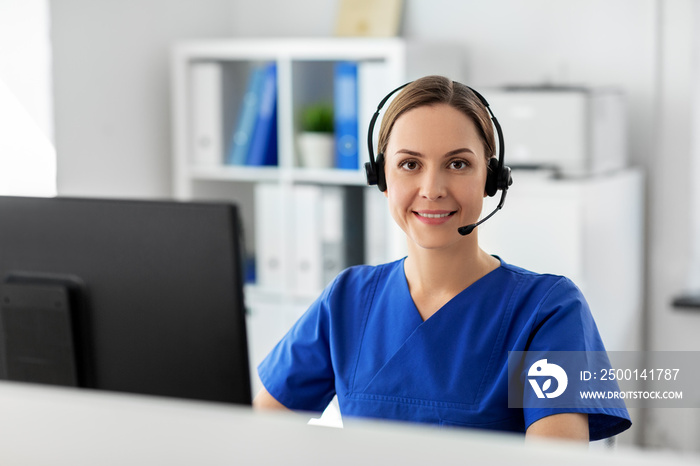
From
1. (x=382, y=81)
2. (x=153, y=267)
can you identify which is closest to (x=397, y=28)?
(x=382, y=81)

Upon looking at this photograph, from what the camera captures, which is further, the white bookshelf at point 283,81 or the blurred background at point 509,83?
the white bookshelf at point 283,81

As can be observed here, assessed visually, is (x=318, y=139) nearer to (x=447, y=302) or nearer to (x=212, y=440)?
(x=447, y=302)

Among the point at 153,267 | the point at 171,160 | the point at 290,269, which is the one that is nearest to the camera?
the point at 153,267

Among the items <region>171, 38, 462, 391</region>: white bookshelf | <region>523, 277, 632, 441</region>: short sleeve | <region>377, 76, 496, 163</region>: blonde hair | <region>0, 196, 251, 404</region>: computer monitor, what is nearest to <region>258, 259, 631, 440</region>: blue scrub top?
<region>523, 277, 632, 441</region>: short sleeve

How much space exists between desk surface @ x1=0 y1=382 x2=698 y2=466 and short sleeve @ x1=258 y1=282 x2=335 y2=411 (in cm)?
94

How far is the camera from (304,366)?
48.6 inches

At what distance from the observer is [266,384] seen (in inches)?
49.5

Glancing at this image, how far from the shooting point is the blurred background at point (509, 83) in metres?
2.53

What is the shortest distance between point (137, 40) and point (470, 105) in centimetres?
211

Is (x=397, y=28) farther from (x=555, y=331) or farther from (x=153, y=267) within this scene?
(x=153, y=267)

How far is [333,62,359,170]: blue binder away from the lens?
8.94ft

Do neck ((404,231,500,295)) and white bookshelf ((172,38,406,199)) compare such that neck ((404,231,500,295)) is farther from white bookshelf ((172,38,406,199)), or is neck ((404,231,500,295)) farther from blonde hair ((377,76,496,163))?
white bookshelf ((172,38,406,199))

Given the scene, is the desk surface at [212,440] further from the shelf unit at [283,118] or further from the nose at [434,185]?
the shelf unit at [283,118]

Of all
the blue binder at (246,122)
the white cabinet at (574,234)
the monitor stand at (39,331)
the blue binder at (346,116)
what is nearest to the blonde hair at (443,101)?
the monitor stand at (39,331)
